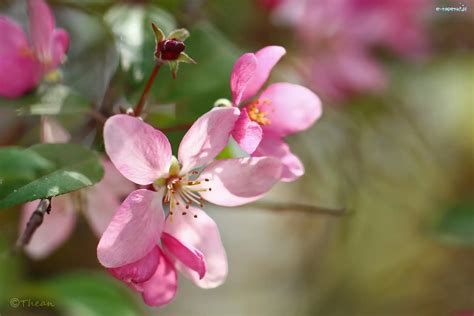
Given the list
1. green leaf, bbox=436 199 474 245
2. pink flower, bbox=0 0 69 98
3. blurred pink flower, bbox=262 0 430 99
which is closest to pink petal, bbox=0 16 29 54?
pink flower, bbox=0 0 69 98

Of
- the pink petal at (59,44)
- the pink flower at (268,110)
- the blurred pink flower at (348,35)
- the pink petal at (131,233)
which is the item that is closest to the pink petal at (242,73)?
the pink flower at (268,110)

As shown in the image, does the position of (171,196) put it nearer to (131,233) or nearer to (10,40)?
(131,233)

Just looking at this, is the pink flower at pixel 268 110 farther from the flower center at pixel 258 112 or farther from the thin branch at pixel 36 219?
the thin branch at pixel 36 219

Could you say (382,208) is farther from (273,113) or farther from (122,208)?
(122,208)

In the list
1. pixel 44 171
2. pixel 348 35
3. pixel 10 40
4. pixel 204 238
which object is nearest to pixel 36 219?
pixel 44 171

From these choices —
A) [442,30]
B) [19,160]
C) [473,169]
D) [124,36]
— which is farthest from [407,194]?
[19,160]

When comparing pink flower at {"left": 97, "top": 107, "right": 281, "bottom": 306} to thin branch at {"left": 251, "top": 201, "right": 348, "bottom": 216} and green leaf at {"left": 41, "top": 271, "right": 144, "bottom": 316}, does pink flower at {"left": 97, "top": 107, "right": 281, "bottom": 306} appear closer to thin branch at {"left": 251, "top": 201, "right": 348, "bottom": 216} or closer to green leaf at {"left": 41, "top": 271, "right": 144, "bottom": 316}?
thin branch at {"left": 251, "top": 201, "right": 348, "bottom": 216}
